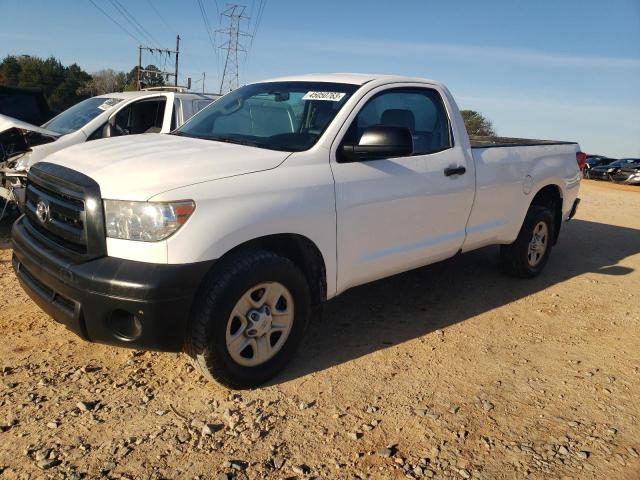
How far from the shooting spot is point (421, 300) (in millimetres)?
5086

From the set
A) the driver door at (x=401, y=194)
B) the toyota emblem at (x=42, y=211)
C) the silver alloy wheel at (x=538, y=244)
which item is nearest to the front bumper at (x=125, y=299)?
the toyota emblem at (x=42, y=211)

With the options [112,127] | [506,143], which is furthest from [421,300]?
[112,127]

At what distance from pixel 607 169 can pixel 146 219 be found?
101 feet

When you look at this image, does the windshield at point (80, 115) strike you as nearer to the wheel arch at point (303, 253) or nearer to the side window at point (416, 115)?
the side window at point (416, 115)

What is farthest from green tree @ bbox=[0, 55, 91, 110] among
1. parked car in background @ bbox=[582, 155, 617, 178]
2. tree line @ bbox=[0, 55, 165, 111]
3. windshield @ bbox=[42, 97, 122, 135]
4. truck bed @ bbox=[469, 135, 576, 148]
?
truck bed @ bbox=[469, 135, 576, 148]

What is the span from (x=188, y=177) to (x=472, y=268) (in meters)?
4.17

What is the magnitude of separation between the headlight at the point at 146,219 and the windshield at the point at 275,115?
0.92 m

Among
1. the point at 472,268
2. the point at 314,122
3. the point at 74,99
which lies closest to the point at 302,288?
the point at 314,122

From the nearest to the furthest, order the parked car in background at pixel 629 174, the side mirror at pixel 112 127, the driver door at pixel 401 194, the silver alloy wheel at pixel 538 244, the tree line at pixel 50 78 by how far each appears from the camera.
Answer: the driver door at pixel 401 194 < the silver alloy wheel at pixel 538 244 < the side mirror at pixel 112 127 < the parked car in background at pixel 629 174 < the tree line at pixel 50 78

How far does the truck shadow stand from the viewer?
3990mm

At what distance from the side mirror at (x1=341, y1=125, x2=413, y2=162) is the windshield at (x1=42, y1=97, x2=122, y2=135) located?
4.82 metres

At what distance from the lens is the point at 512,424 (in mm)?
3145

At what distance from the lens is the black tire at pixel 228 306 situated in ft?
9.68

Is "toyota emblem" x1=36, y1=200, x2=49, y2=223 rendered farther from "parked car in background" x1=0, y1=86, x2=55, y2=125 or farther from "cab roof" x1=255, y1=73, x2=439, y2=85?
"parked car in background" x1=0, y1=86, x2=55, y2=125
